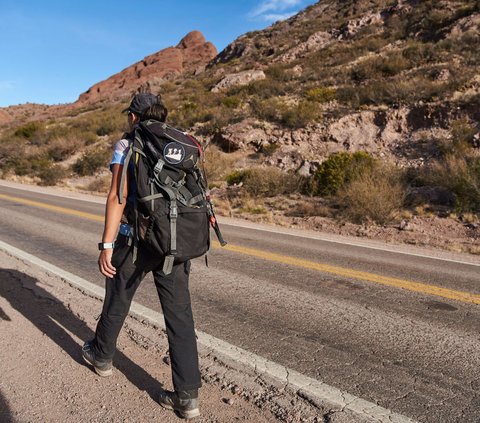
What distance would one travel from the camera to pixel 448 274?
642cm

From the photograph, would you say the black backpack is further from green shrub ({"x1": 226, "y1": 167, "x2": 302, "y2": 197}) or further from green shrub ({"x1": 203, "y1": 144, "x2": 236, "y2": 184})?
green shrub ({"x1": 203, "y1": 144, "x2": 236, "y2": 184})

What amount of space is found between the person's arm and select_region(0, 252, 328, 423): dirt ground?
0.81 m

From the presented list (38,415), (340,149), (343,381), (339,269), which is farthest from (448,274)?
(340,149)

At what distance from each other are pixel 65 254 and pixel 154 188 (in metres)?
5.05

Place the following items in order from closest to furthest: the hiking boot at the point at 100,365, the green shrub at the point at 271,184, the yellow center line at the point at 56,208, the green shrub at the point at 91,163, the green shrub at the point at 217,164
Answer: the hiking boot at the point at 100,365 → the yellow center line at the point at 56,208 → the green shrub at the point at 271,184 → the green shrub at the point at 217,164 → the green shrub at the point at 91,163

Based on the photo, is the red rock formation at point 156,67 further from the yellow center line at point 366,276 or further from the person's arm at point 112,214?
the person's arm at point 112,214

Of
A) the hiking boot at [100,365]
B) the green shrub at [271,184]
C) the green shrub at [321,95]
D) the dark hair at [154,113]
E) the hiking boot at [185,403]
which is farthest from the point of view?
the green shrub at [321,95]

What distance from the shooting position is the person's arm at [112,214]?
8.71 ft

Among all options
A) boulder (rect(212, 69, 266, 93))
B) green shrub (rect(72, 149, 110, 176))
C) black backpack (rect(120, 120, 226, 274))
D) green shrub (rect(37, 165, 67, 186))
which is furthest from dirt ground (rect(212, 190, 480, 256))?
boulder (rect(212, 69, 266, 93))

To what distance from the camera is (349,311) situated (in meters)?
4.59

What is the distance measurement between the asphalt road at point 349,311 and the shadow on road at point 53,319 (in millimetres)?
747

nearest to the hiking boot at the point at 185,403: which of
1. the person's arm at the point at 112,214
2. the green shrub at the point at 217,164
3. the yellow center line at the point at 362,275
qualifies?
the person's arm at the point at 112,214

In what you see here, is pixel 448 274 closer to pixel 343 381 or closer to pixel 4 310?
pixel 343 381

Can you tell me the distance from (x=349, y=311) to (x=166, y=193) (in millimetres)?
2779
